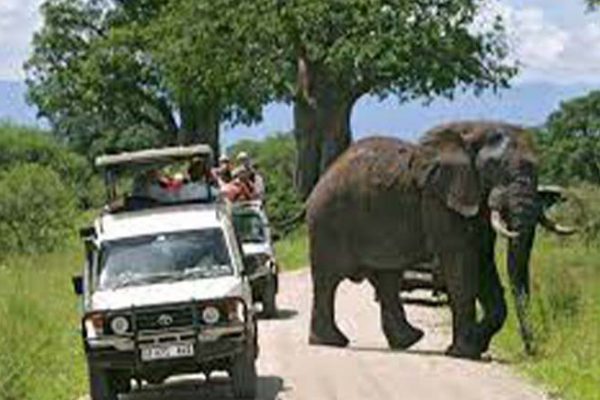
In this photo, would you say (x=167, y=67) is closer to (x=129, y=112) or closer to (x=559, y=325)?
(x=129, y=112)

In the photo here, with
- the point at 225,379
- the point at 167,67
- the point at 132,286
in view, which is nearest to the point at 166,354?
the point at 132,286

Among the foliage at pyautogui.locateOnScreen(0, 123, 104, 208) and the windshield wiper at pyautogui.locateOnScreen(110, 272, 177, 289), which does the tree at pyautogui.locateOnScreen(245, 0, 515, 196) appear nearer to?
the foliage at pyautogui.locateOnScreen(0, 123, 104, 208)

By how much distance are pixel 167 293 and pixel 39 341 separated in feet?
18.4

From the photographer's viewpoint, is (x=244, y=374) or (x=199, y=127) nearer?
(x=244, y=374)

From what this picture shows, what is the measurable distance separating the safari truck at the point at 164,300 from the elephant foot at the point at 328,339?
13.9 feet

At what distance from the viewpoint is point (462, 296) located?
21.8 meters

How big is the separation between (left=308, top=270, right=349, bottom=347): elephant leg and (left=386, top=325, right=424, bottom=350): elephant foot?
2.07ft

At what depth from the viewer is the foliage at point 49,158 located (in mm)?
74500

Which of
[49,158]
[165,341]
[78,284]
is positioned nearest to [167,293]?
Answer: [165,341]

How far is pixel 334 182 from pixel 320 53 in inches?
1394

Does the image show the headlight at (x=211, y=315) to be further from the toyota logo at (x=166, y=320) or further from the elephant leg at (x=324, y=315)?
the elephant leg at (x=324, y=315)

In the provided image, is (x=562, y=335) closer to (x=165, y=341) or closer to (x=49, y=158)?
(x=165, y=341)

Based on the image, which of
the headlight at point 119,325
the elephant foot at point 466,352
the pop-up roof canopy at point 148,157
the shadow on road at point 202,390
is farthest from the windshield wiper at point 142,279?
the elephant foot at point 466,352

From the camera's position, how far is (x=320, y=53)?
58.7m
